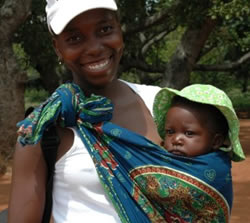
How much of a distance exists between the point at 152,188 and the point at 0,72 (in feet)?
23.4

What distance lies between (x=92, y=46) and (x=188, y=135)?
45 centimetres

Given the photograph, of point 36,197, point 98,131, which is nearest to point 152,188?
point 98,131

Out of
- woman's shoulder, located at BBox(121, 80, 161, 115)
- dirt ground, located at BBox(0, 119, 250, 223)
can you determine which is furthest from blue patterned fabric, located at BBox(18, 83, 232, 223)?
dirt ground, located at BBox(0, 119, 250, 223)

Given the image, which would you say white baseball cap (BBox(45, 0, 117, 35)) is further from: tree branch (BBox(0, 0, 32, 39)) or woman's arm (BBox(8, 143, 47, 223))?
tree branch (BBox(0, 0, 32, 39))

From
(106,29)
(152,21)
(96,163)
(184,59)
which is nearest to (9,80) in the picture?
(184,59)

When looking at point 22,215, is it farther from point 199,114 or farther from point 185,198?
point 199,114

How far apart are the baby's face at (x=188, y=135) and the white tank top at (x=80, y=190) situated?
307 millimetres

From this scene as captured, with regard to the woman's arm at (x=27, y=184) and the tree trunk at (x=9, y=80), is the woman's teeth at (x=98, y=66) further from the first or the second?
the tree trunk at (x=9, y=80)

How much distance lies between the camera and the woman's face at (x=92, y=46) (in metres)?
1.57

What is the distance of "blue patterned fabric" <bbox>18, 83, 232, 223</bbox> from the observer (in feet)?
5.04

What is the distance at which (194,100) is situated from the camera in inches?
66.2

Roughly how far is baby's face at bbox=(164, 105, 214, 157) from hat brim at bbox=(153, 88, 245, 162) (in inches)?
2.0

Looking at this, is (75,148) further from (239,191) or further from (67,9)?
(239,191)

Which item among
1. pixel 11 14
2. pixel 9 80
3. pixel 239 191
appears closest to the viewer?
pixel 239 191
